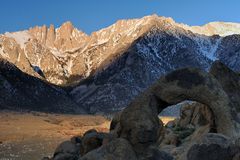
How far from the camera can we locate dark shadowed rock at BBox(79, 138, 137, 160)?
17.0m

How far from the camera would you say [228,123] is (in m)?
25.8

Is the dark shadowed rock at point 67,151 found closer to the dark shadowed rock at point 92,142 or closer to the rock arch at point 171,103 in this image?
the dark shadowed rock at point 92,142

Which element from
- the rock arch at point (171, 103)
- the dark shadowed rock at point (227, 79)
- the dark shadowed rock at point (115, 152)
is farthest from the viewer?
the dark shadowed rock at point (227, 79)

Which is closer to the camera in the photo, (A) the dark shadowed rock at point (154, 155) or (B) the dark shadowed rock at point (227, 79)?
(A) the dark shadowed rock at point (154, 155)

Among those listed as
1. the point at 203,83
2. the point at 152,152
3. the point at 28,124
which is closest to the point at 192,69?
the point at 203,83

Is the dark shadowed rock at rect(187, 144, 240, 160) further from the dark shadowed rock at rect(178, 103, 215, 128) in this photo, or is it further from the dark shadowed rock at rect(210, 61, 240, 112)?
the dark shadowed rock at rect(210, 61, 240, 112)

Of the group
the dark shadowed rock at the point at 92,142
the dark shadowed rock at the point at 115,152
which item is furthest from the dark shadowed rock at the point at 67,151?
the dark shadowed rock at the point at 115,152

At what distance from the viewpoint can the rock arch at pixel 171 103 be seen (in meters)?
20.4

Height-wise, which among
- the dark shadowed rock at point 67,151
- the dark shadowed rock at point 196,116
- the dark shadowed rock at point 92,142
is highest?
the dark shadowed rock at point 196,116

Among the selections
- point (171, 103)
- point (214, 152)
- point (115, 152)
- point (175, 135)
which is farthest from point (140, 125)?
point (175, 135)

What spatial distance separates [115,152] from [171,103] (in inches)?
291

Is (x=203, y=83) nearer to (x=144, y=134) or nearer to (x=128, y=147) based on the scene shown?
(x=144, y=134)

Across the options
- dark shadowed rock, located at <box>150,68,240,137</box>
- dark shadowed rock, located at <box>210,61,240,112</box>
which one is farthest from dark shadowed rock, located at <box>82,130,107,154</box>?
dark shadowed rock, located at <box>210,61,240,112</box>

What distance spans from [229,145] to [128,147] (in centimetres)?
326
